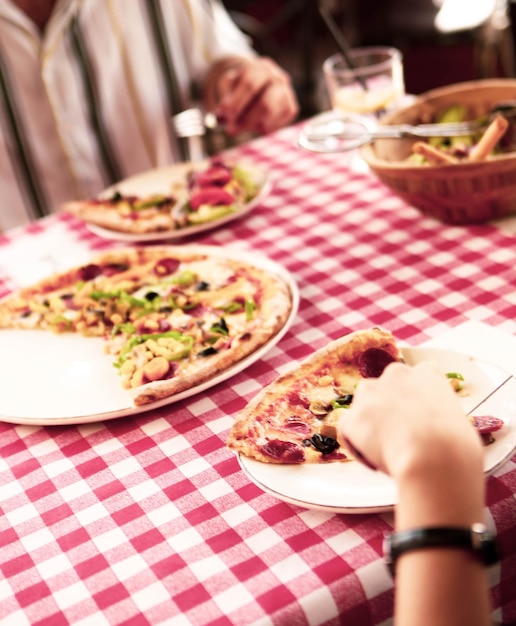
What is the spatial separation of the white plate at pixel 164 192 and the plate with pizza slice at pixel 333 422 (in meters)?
0.72

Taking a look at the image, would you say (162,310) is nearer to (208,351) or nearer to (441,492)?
(208,351)

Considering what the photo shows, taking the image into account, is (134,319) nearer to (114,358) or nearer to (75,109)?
(114,358)

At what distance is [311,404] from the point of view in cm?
122

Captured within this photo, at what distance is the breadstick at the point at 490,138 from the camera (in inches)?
63.9

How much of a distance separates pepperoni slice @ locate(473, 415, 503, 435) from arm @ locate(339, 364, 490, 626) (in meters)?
0.15

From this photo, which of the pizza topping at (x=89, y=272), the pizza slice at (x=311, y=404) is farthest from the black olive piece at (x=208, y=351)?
the pizza topping at (x=89, y=272)

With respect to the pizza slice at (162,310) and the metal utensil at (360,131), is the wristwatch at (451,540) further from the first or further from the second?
the metal utensil at (360,131)

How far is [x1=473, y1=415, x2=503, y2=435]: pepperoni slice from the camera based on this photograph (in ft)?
3.51

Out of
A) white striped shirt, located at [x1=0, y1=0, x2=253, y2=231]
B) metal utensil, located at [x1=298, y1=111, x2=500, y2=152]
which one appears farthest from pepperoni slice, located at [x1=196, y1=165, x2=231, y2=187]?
white striped shirt, located at [x1=0, y1=0, x2=253, y2=231]

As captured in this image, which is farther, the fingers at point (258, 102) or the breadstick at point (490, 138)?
the fingers at point (258, 102)

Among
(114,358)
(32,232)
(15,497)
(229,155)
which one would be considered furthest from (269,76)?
(15,497)

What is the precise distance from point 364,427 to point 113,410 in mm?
528

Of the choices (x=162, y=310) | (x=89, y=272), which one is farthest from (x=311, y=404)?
(x=89, y=272)

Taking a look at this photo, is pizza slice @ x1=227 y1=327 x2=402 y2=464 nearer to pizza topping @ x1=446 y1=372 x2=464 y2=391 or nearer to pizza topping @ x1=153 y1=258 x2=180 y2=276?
pizza topping @ x1=446 y1=372 x2=464 y2=391
